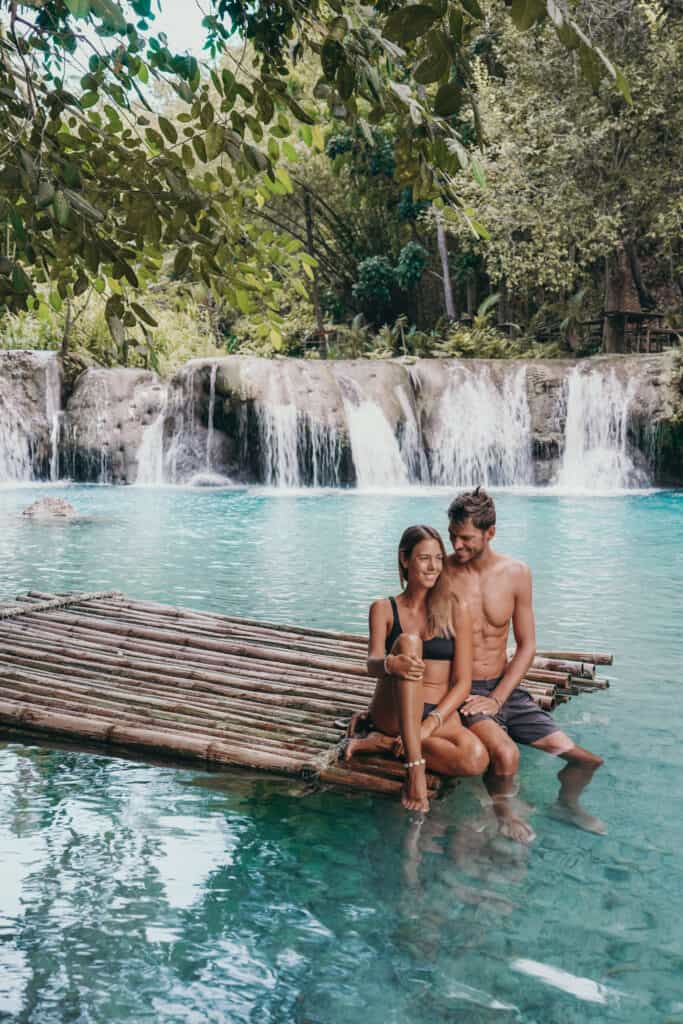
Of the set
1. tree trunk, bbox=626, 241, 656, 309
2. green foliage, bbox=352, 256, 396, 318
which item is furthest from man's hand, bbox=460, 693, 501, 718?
green foliage, bbox=352, 256, 396, 318

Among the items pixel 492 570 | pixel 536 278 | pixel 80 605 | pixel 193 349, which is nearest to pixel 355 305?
pixel 193 349

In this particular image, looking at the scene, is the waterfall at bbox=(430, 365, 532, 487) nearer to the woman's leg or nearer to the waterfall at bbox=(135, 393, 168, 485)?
the waterfall at bbox=(135, 393, 168, 485)

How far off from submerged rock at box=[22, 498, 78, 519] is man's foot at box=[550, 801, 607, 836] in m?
11.2

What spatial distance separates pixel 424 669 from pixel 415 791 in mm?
456

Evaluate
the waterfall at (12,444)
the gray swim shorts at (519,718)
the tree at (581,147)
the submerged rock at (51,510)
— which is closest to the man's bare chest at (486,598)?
the gray swim shorts at (519,718)

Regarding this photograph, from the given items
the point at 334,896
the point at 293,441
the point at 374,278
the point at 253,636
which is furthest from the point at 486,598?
the point at 374,278

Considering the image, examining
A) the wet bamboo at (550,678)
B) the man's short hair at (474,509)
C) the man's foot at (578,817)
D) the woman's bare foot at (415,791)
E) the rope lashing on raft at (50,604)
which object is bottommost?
the man's foot at (578,817)

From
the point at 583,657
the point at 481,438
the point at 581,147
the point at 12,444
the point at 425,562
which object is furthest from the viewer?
the point at 12,444

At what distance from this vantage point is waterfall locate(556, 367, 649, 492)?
20750 millimetres

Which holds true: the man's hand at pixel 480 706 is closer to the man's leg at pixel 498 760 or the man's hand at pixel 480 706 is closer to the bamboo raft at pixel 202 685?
the man's leg at pixel 498 760

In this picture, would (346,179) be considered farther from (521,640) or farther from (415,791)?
(415,791)

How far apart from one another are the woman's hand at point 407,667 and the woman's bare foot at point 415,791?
1.08ft

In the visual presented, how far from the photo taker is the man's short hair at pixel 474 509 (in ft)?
14.8

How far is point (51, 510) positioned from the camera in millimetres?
14742
